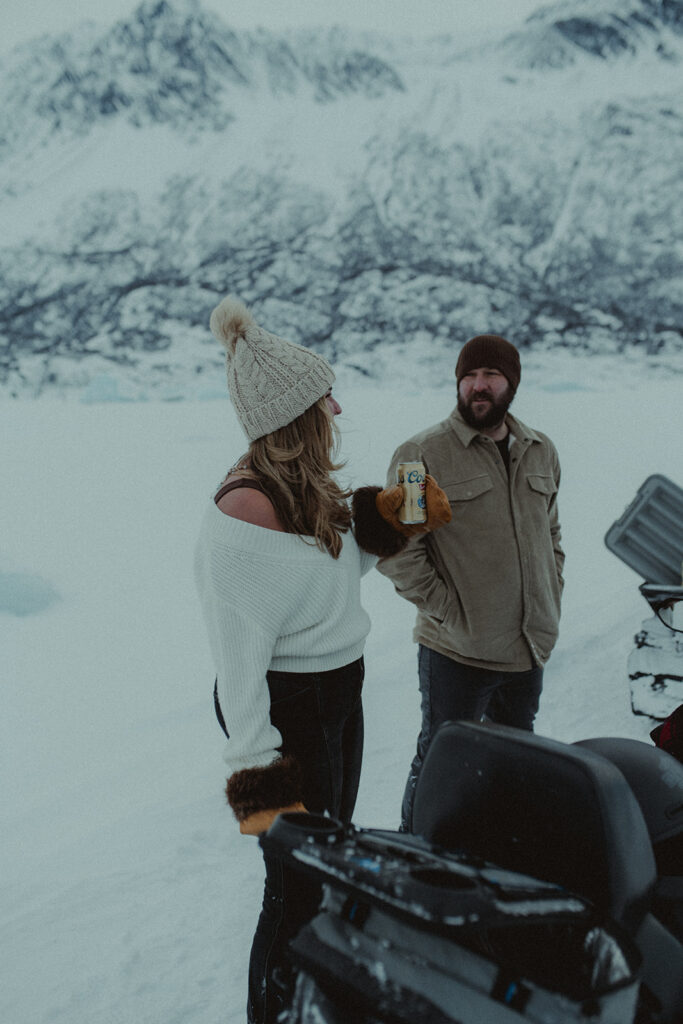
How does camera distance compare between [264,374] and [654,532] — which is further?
[654,532]

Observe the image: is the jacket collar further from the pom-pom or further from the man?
the pom-pom

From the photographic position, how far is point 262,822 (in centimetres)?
77

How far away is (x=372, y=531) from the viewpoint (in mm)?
971

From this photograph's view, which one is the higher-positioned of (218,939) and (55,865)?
(218,939)

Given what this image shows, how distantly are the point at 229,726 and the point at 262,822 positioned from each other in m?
0.12

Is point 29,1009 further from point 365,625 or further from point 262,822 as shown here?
point 365,625

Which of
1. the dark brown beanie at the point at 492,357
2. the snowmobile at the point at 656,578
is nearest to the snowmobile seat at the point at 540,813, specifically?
the dark brown beanie at the point at 492,357

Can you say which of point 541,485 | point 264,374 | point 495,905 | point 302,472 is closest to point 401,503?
point 302,472

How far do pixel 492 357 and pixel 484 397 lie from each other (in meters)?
0.09

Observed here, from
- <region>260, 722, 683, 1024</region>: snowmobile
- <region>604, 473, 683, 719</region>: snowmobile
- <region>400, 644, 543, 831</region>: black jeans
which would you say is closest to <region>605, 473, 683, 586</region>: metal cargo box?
<region>604, 473, 683, 719</region>: snowmobile

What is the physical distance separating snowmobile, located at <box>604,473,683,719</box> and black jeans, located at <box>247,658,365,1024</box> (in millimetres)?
1095

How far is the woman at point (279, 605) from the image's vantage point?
791mm

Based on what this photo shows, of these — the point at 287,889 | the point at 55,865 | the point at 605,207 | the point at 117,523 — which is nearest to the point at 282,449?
the point at 287,889

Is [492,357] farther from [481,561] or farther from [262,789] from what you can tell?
[262,789]
